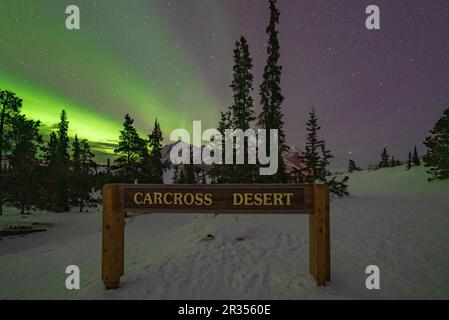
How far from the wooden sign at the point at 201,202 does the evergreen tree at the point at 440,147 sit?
1322 inches

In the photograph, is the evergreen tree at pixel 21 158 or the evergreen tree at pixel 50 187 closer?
the evergreen tree at pixel 21 158

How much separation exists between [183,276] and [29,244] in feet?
46.9

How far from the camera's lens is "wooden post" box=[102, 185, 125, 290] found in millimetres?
5141

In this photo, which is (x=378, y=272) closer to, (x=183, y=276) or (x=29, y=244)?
(x=183, y=276)

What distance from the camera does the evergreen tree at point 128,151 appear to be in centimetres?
2717

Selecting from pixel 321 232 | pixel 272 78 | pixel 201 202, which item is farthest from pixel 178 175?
pixel 321 232

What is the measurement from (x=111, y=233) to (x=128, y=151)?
24138mm

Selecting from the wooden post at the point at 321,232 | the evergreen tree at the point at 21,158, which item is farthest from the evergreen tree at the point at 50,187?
the wooden post at the point at 321,232

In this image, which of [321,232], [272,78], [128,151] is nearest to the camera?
[321,232]

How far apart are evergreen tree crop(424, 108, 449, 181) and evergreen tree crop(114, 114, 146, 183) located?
115ft

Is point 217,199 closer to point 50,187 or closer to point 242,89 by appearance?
point 242,89

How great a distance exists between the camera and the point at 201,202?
5.14m

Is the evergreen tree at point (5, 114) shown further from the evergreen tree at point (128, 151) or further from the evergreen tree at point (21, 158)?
the evergreen tree at point (128, 151)
